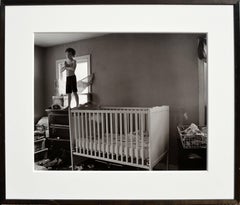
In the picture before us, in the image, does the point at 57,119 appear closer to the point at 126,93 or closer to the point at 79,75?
the point at 79,75

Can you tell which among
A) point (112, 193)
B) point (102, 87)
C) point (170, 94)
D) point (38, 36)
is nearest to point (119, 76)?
point (102, 87)

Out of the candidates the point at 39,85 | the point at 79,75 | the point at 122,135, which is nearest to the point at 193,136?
the point at 122,135

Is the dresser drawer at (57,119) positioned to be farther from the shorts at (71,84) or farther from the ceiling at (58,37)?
the ceiling at (58,37)

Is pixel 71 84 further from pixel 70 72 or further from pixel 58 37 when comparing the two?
pixel 58 37

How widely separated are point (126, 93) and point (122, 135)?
7.1 inches

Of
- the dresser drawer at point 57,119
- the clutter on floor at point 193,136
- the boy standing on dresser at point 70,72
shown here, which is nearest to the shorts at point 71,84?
the boy standing on dresser at point 70,72

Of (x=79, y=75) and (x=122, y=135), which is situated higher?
(x=79, y=75)

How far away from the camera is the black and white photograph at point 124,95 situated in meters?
0.67

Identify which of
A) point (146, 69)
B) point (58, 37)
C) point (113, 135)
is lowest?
point (113, 135)

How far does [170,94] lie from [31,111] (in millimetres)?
562

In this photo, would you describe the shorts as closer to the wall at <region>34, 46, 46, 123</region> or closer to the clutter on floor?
the wall at <region>34, 46, 46, 123</region>

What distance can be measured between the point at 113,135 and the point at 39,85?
37cm

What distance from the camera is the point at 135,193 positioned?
66 cm

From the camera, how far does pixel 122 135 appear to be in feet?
2.38
